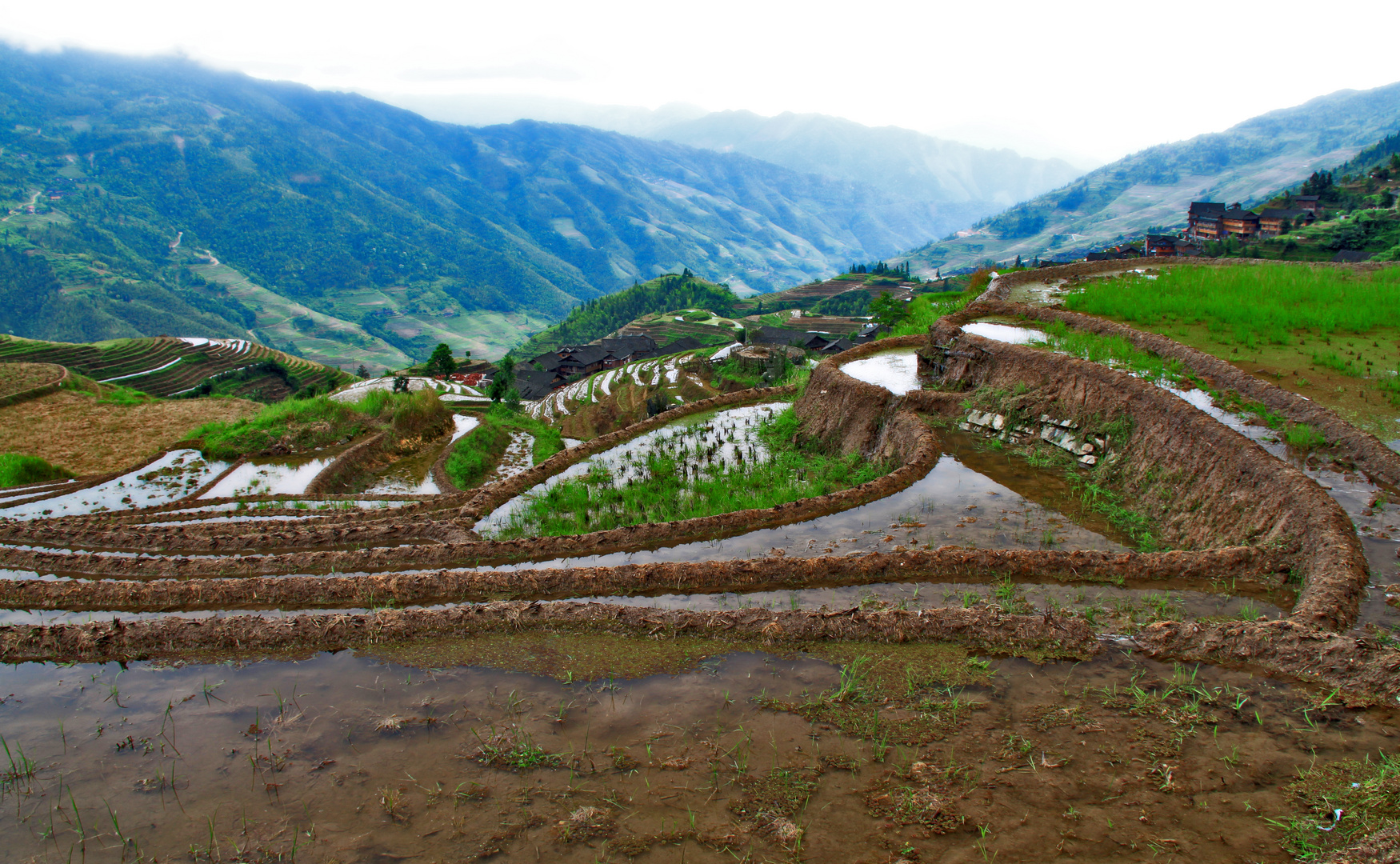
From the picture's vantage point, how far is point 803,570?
27.2 ft

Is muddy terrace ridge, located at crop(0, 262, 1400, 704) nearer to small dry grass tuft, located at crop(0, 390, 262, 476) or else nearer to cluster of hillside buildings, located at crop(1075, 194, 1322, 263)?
small dry grass tuft, located at crop(0, 390, 262, 476)

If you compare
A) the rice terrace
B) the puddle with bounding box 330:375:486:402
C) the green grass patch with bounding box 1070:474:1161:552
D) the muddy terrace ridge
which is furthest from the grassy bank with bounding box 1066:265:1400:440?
the puddle with bounding box 330:375:486:402

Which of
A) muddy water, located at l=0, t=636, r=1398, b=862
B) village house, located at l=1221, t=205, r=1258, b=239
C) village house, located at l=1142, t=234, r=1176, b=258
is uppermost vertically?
village house, located at l=1221, t=205, r=1258, b=239

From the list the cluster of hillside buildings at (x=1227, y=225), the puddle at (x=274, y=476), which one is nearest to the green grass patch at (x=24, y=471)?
the puddle at (x=274, y=476)

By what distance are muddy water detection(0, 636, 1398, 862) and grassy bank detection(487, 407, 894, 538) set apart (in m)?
4.93

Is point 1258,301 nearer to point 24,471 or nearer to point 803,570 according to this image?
point 803,570

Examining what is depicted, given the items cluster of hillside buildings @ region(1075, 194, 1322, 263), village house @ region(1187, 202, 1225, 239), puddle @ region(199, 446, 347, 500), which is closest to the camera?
puddle @ region(199, 446, 347, 500)

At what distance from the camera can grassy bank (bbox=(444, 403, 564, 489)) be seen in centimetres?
2095

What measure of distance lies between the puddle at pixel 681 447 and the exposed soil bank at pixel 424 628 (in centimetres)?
420

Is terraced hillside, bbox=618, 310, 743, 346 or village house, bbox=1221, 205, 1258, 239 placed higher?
village house, bbox=1221, 205, 1258, 239

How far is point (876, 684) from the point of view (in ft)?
19.3

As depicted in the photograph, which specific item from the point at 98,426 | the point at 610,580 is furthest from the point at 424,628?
the point at 98,426

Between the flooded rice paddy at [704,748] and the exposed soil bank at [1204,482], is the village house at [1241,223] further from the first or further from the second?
the flooded rice paddy at [704,748]

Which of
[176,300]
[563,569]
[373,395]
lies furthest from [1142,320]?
[176,300]
